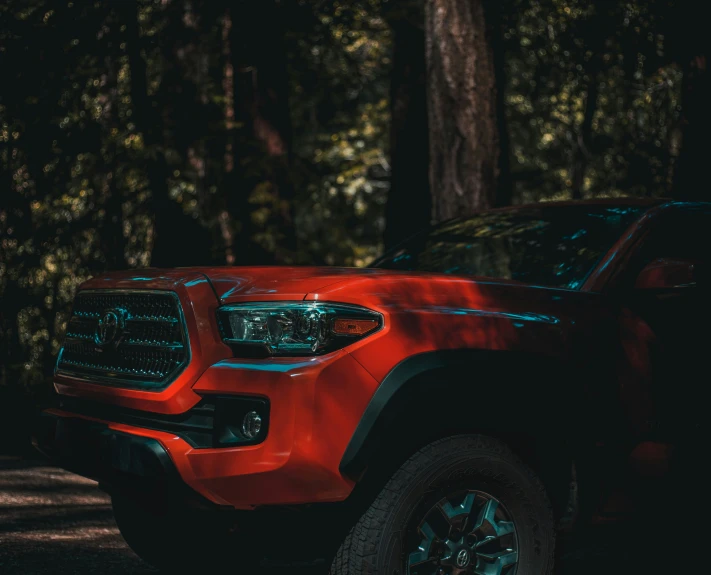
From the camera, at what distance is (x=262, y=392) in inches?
128

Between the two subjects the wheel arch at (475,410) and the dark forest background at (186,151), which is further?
the dark forest background at (186,151)

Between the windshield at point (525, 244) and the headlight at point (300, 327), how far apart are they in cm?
126

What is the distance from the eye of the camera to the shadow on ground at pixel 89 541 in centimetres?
441

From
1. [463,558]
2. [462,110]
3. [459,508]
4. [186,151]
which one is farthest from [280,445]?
[186,151]

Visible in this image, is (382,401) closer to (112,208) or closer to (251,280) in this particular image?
(251,280)

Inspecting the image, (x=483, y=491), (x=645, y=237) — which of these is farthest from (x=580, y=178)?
(x=483, y=491)

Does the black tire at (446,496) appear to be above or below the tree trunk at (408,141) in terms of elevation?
below

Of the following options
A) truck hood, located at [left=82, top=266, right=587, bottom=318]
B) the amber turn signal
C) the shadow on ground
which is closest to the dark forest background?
the shadow on ground

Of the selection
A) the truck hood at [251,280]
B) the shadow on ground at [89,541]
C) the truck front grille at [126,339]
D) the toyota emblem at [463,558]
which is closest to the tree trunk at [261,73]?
the shadow on ground at [89,541]

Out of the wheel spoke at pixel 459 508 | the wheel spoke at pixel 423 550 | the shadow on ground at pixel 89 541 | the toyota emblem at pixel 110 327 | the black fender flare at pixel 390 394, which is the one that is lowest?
the shadow on ground at pixel 89 541

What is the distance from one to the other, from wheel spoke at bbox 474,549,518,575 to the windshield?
1.21 metres

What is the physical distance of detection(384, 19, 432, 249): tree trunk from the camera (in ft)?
38.4

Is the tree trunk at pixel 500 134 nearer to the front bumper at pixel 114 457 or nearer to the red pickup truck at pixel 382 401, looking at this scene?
the red pickup truck at pixel 382 401

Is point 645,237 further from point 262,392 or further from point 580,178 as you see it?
point 580,178
